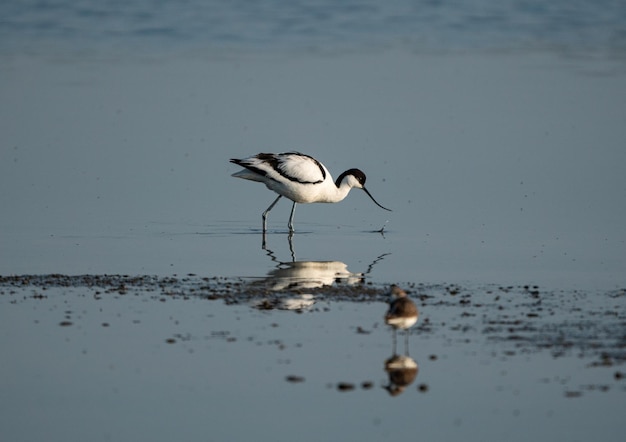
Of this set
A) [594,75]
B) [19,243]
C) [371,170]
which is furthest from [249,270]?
[594,75]

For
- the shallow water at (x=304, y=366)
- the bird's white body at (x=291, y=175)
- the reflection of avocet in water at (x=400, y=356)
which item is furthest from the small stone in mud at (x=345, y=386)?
the bird's white body at (x=291, y=175)

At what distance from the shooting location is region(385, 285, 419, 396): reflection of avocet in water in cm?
748

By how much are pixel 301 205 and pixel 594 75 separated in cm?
942

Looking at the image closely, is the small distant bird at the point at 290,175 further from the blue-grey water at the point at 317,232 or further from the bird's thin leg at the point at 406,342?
the bird's thin leg at the point at 406,342

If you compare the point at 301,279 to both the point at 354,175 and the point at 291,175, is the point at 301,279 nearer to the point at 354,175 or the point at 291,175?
the point at 291,175

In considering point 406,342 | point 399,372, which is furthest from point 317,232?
point 399,372

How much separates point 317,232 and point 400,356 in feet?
19.6

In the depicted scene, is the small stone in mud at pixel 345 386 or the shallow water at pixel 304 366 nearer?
the shallow water at pixel 304 366

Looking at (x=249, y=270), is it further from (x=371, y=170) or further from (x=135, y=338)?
(x=371, y=170)

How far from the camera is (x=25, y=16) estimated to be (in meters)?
35.9

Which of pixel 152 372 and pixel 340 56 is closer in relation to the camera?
pixel 152 372

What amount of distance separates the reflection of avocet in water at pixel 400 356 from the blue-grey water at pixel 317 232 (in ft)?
0.27

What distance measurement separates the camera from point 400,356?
7.98 m

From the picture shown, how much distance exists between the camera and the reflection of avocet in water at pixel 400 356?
748cm
